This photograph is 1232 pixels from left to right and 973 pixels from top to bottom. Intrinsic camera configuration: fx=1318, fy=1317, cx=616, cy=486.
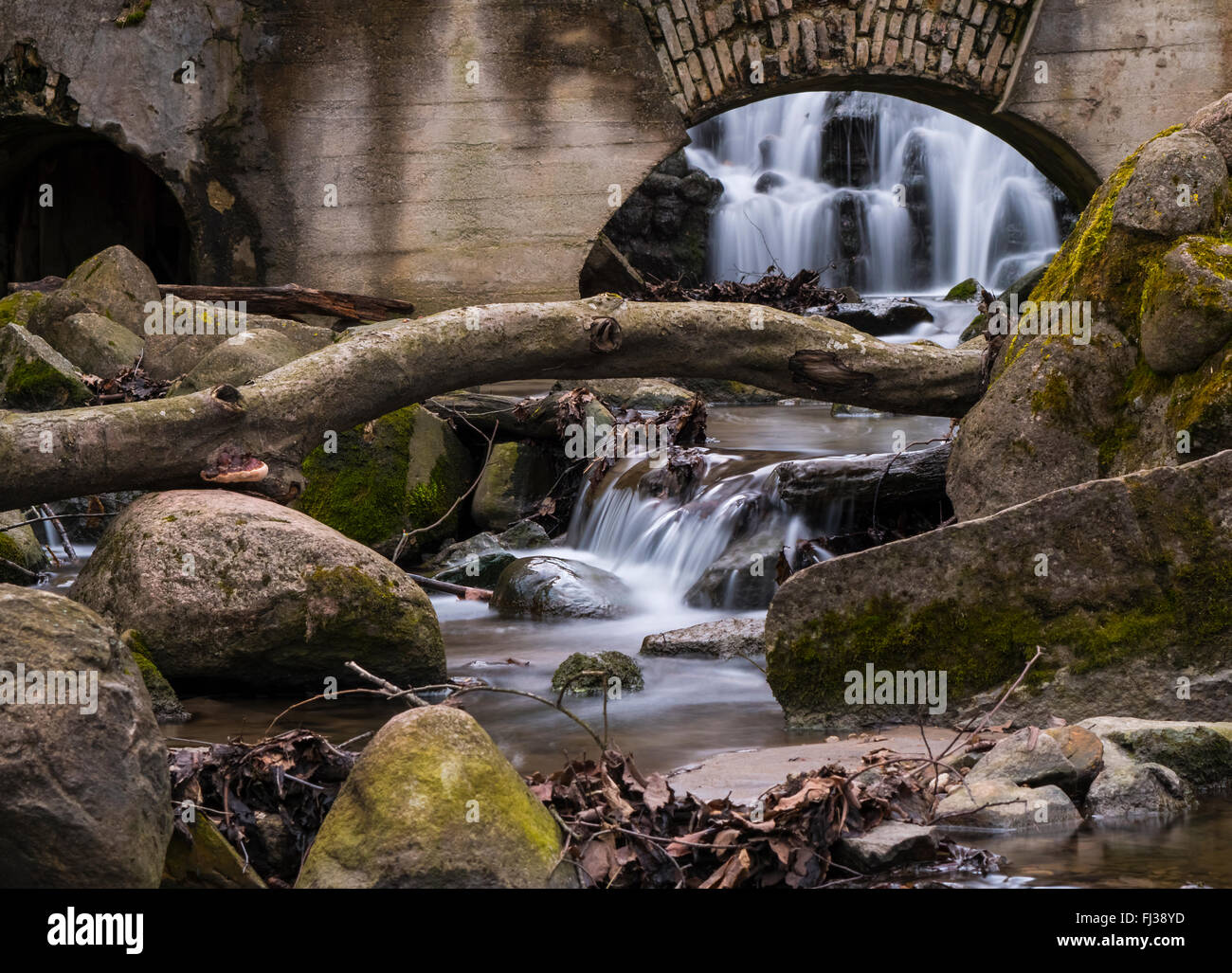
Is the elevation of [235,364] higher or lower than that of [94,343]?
lower

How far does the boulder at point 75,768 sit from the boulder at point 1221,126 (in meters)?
4.90

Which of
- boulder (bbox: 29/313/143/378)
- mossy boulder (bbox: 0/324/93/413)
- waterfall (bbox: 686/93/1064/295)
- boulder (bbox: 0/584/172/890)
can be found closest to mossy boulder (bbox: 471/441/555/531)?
mossy boulder (bbox: 0/324/93/413)

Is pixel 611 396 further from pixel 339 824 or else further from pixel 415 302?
pixel 339 824

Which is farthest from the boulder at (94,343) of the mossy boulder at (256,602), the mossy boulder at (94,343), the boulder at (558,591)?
the mossy boulder at (256,602)

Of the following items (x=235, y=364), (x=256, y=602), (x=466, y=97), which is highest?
(x=466, y=97)

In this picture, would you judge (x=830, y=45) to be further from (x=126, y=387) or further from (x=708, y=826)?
(x=708, y=826)

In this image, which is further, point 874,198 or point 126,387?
point 874,198

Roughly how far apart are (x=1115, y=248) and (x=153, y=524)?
418cm

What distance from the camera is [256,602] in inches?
205

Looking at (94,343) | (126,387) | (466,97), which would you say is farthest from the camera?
(466,97)

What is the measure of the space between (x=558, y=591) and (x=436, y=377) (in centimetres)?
157

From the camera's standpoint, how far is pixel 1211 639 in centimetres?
427

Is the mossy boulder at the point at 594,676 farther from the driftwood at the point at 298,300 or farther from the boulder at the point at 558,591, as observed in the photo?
the driftwood at the point at 298,300

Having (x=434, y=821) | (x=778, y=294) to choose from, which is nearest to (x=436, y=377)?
(x=434, y=821)
